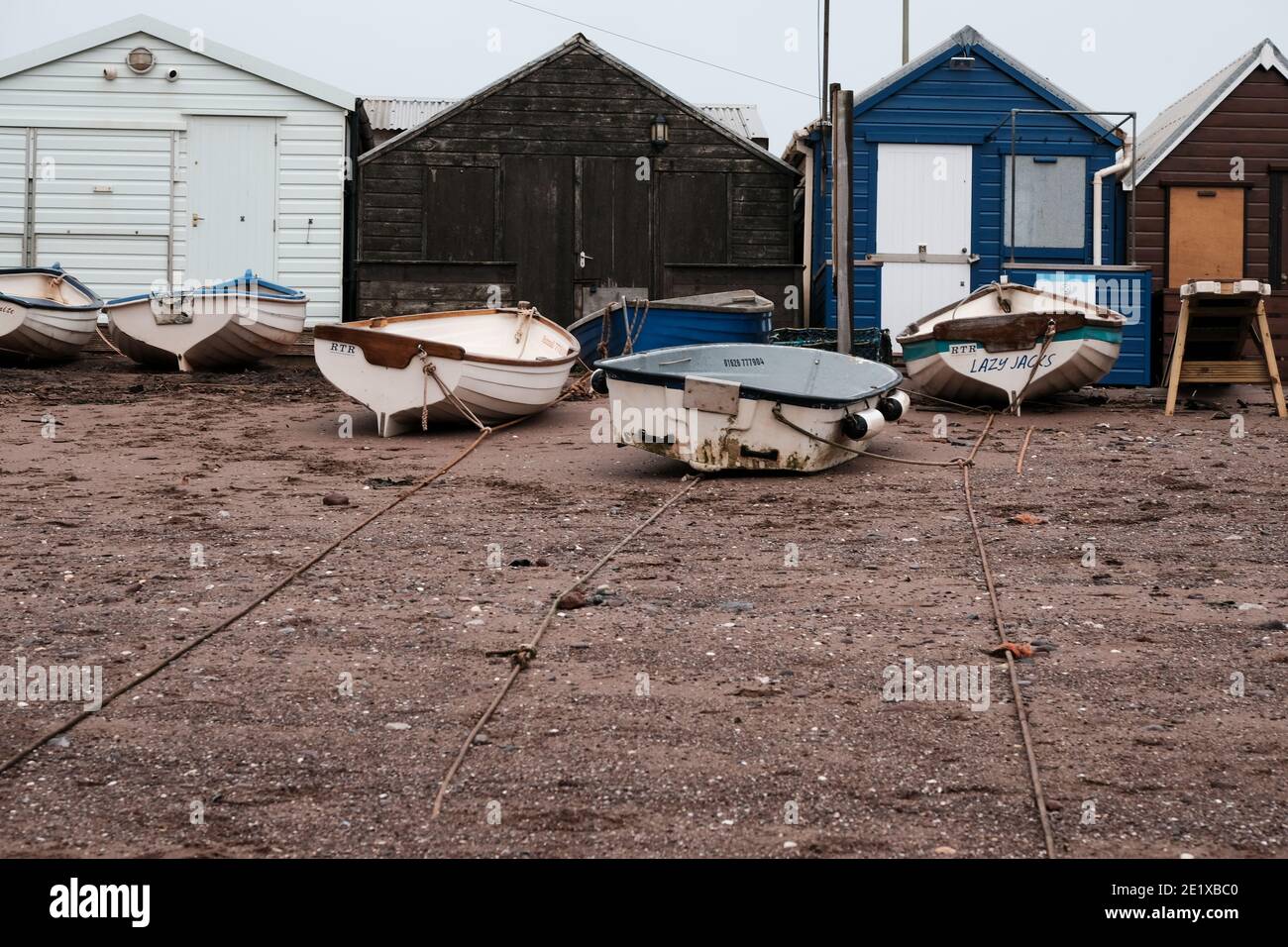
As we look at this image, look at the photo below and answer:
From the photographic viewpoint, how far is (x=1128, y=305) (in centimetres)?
1531

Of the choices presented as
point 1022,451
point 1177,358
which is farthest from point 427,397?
point 1177,358

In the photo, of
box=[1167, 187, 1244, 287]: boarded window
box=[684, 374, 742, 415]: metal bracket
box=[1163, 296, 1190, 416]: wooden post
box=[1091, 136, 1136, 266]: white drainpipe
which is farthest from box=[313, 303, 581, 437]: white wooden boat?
box=[1167, 187, 1244, 287]: boarded window

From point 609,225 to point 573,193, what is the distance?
625mm

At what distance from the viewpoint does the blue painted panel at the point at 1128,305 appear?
1519 cm

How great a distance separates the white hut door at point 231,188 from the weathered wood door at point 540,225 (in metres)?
3.05

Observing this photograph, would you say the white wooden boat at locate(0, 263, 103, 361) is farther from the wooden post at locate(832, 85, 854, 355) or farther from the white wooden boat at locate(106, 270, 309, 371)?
the wooden post at locate(832, 85, 854, 355)

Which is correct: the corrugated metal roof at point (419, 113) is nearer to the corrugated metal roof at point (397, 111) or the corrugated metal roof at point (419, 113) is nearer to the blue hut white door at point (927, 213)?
the corrugated metal roof at point (397, 111)

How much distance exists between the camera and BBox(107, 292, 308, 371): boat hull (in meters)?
16.3

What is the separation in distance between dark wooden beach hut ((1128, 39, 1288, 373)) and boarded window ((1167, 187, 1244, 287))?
0.01 meters

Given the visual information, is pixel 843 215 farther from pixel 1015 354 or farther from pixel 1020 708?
pixel 1020 708

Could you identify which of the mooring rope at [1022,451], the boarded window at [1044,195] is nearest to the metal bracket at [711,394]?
the mooring rope at [1022,451]

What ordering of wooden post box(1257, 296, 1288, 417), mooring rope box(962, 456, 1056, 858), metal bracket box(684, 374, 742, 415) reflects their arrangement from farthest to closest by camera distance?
wooden post box(1257, 296, 1288, 417) → metal bracket box(684, 374, 742, 415) → mooring rope box(962, 456, 1056, 858)

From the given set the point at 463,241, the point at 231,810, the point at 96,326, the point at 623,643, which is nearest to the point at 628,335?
the point at 463,241
